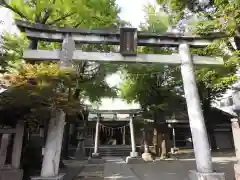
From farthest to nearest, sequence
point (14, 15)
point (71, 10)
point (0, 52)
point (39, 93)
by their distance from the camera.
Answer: point (14, 15)
point (71, 10)
point (0, 52)
point (39, 93)

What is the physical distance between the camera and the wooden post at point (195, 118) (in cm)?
645

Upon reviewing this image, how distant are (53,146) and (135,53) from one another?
4.19m

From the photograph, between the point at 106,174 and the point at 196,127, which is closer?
the point at 196,127

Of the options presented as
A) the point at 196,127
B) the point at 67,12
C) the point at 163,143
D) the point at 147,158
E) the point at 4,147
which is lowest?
the point at 147,158

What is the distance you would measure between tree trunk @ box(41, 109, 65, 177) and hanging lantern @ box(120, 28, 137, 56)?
10.3 feet

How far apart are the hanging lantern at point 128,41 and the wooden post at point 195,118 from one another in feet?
6.08

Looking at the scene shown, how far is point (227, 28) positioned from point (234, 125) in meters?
3.40

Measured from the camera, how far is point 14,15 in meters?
9.69

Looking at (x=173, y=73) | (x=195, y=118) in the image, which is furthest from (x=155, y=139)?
(x=195, y=118)

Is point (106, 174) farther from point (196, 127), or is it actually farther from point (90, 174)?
point (196, 127)

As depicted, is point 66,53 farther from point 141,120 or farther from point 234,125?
point 141,120

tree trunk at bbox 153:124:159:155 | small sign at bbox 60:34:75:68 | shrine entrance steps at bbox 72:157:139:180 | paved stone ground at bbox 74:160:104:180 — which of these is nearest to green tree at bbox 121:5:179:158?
tree trunk at bbox 153:124:159:155

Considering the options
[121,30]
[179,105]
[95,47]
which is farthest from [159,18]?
[179,105]

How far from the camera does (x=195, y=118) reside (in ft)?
22.7
